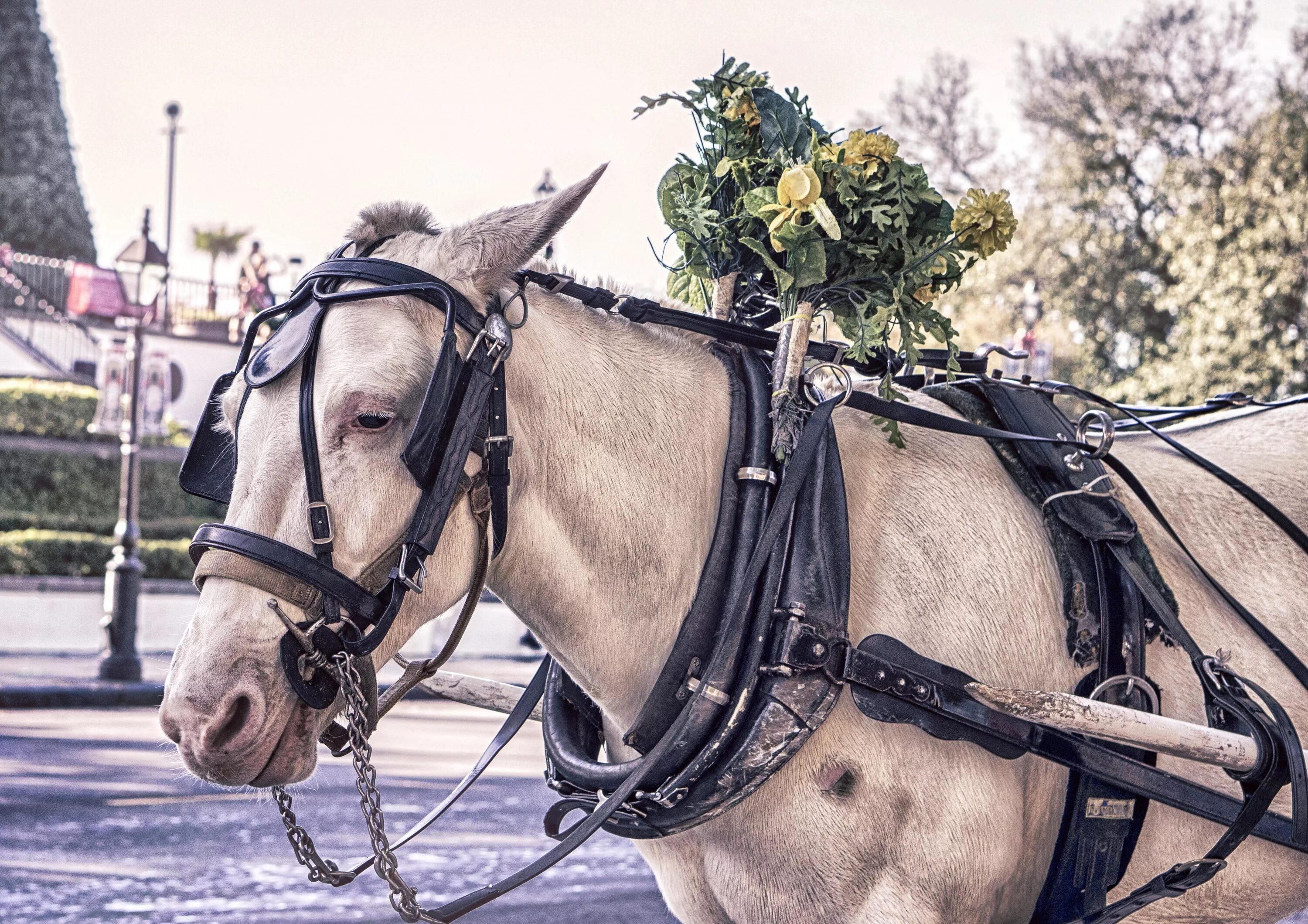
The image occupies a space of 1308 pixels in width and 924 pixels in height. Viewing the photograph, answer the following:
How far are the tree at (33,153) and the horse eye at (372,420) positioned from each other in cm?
3814

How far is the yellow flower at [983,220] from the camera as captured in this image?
8.56 feet

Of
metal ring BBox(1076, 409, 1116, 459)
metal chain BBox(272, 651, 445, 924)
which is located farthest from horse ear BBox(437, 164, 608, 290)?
metal ring BBox(1076, 409, 1116, 459)

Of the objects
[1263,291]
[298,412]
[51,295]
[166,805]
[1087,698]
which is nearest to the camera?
[298,412]

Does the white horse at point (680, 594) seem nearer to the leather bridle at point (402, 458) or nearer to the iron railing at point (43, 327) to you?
the leather bridle at point (402, 458)

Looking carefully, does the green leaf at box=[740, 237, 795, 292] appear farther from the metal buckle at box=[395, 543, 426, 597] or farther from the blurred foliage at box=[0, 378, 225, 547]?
the blurred foliage at box=[0, 378, 225, 547]

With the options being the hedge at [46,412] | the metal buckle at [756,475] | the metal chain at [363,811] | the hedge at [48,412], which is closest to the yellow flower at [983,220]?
the metal buckle at [756,475]

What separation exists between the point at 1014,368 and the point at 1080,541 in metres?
18.5

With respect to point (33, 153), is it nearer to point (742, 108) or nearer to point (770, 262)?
point (742, 108)

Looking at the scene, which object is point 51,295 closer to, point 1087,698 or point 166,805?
point 166,805

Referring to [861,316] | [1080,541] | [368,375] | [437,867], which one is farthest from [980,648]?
[437,867]

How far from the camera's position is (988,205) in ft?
8.60

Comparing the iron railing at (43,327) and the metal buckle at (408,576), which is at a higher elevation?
the metal buckle at (408,576)

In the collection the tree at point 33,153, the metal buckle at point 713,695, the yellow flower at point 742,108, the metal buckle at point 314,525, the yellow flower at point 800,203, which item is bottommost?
the metal buckle at point 713,695

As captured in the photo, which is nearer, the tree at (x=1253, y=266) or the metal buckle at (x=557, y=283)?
the metal buckle at (x=557, y=283)
